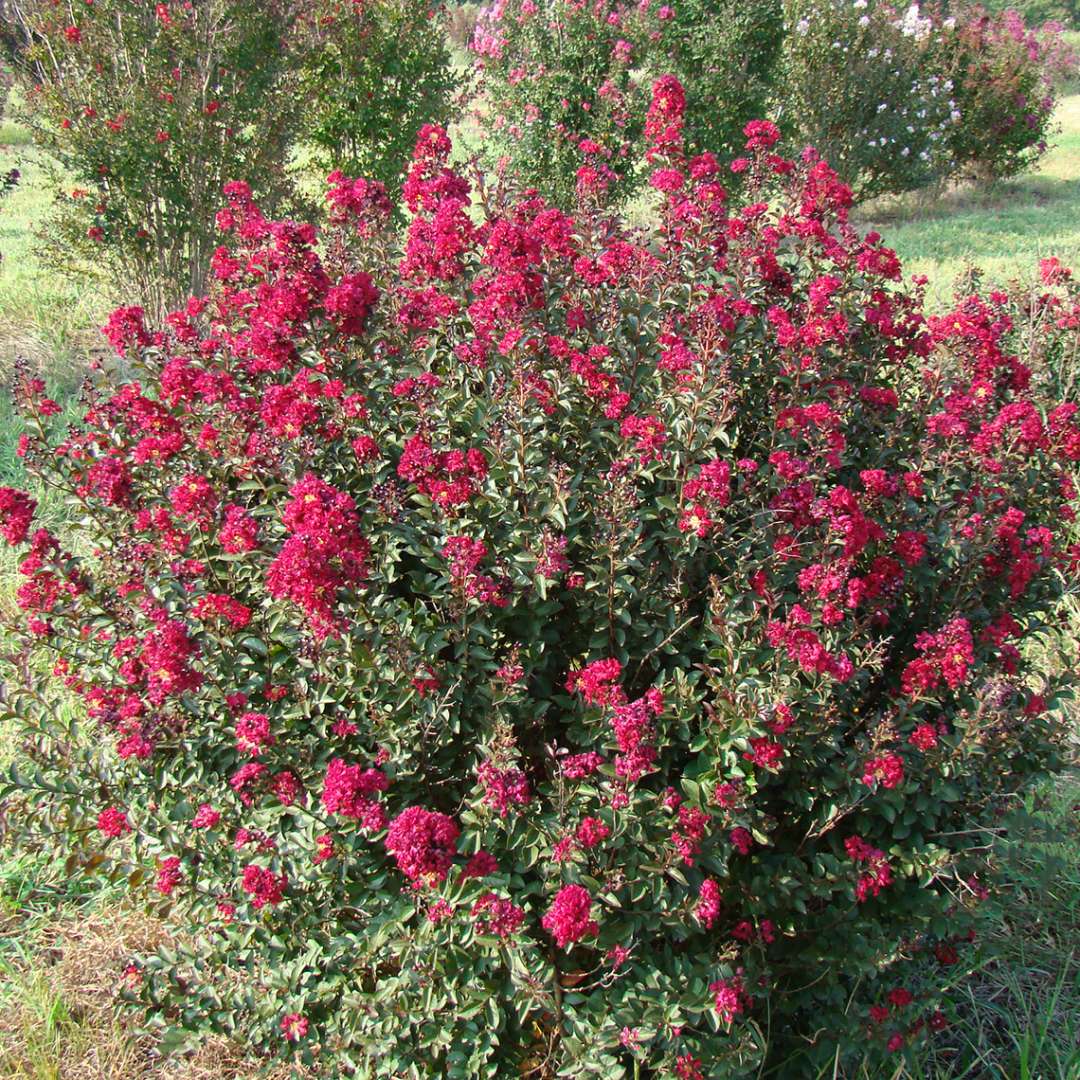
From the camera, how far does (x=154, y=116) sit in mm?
6863

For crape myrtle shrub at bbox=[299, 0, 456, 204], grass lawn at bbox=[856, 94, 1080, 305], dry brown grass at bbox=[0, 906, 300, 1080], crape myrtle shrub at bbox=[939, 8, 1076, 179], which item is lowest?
grass lawn at bbox=[856, 94, 1080, 305]

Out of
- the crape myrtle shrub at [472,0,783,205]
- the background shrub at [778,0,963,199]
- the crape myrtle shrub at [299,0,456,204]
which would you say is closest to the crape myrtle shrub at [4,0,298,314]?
the crape myrtle shrub at [299,0,456,204]

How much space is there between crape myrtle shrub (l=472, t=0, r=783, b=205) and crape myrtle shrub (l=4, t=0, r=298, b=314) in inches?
126

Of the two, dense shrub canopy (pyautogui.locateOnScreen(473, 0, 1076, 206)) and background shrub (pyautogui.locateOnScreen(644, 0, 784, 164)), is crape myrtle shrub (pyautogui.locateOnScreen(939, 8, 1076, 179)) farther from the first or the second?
background shrub (pyautogui.locateOnScreen(644, 0, 784, 164))

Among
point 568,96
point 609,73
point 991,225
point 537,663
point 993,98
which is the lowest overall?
point 991,225

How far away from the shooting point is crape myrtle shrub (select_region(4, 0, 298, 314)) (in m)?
6.83

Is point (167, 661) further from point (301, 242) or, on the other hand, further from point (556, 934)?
point (301, 242)

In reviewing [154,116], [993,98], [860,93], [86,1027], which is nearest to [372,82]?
[154,116]

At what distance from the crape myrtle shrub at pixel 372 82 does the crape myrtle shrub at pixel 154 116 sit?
0.52 metres

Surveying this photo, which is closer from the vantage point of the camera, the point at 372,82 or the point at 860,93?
the point at 372,82

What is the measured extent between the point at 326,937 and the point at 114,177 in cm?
664

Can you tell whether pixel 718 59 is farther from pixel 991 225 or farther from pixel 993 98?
pixel 993 98

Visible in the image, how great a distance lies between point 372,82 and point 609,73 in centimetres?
297

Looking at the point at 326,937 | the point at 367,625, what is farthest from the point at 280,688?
the point at 326,937
